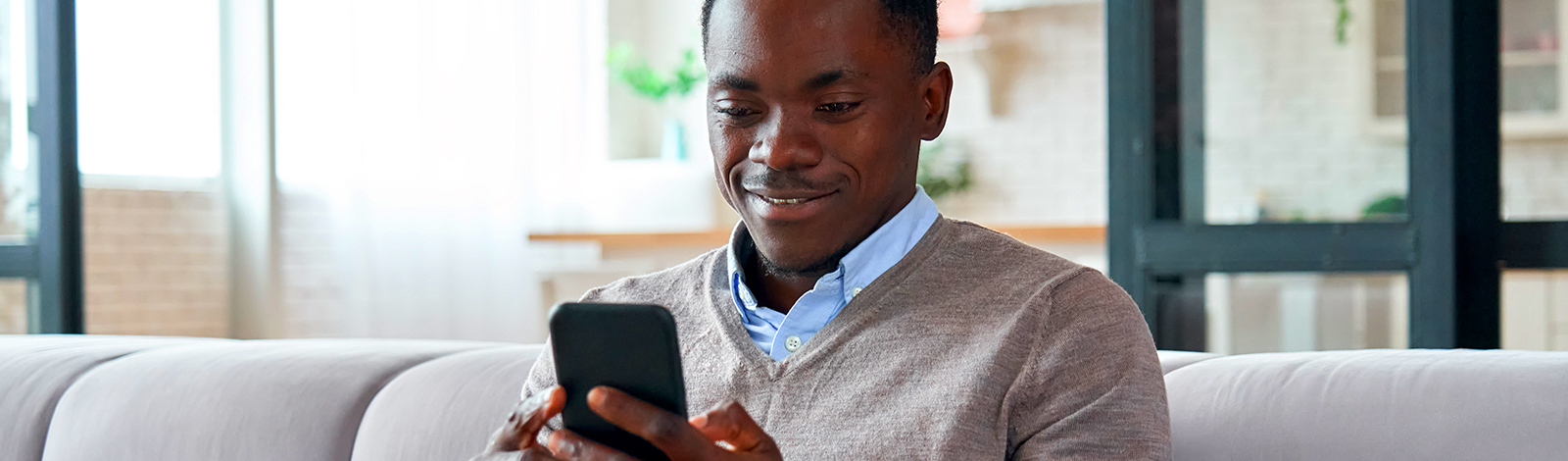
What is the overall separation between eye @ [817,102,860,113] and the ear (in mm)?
67

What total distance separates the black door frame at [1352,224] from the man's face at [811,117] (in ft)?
4.69

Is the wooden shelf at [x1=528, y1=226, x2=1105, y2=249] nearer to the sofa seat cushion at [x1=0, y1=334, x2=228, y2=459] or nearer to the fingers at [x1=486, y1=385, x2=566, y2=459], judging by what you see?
the sofa seat cushion at [x1=0, y1=334, x2=228, y2=459]

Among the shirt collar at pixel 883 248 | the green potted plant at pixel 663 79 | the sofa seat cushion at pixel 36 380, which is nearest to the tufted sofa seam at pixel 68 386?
the sofa seat cushion at pixel 36 380

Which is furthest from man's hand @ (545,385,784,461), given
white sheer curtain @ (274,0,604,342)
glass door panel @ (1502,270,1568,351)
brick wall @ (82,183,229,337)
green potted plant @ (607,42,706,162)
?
green potted plant @ (607,42,706,162)

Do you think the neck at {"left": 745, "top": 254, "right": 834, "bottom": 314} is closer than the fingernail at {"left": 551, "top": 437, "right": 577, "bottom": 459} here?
No

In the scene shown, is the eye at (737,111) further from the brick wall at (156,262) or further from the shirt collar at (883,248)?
the brick wall at (156,262)

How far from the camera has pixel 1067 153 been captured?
4.46m

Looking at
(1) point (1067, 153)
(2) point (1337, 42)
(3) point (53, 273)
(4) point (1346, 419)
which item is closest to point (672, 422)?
(4) point (1346, 419)

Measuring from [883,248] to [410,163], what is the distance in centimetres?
315

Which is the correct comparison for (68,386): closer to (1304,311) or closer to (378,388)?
(378,388)

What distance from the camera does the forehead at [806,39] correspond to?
825 mm

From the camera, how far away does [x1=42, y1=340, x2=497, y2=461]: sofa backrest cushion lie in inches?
49.1

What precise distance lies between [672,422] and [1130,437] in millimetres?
279

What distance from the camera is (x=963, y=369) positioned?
A: 792mm
